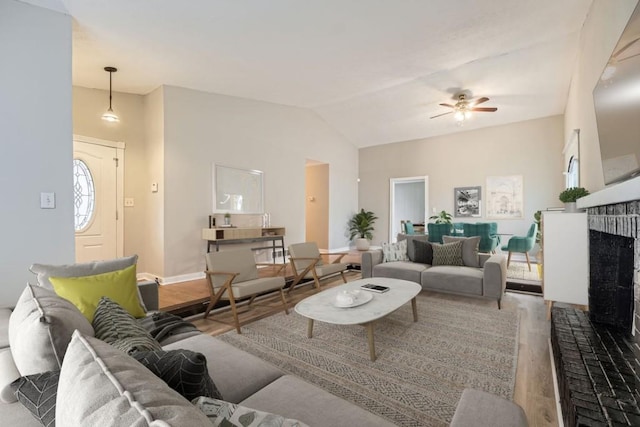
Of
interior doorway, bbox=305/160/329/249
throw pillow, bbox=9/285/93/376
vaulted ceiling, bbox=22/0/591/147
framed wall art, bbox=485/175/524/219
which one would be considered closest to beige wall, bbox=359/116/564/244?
framed wall art, bbox=485/175/524/219

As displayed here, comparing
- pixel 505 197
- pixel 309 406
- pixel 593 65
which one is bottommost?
pixel 309 406

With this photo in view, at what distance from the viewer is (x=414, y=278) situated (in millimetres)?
4047

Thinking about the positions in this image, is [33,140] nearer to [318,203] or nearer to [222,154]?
[222,154]

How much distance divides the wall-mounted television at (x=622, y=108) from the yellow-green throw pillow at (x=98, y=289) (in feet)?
10.1

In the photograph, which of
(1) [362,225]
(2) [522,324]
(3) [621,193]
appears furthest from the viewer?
(1) [362,225]

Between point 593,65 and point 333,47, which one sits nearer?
point 593,65

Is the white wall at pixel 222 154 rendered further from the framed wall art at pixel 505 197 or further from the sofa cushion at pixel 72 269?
the framed wall art at pixel 505 197

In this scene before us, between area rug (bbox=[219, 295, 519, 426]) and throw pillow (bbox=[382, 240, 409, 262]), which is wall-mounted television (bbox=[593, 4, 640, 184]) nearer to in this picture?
area rug (bbox=[219, 295, 519, 426])

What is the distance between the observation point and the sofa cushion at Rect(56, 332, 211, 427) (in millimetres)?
500

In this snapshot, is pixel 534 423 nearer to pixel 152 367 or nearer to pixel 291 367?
pixel 291 367

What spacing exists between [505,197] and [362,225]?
3534 mm

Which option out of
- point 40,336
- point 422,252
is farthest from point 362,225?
point 40,336

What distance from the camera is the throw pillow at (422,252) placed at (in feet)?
14.4

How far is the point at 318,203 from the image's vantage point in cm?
813
